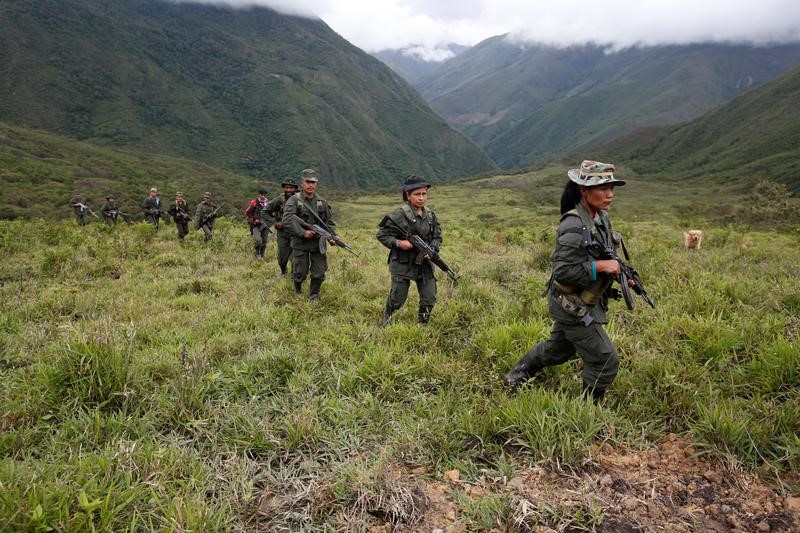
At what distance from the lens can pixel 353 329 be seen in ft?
18.5

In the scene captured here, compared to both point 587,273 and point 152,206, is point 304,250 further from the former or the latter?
point 152,206

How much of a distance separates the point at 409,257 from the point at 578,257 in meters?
2.76

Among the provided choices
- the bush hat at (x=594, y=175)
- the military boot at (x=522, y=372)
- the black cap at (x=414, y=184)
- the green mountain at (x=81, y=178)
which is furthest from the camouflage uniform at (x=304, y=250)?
the green mountain at (x=81, y=178)

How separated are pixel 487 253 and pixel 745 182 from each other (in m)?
110

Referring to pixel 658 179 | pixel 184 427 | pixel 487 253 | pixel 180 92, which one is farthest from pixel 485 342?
pixel 180 92

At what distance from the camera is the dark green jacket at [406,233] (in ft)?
18.8

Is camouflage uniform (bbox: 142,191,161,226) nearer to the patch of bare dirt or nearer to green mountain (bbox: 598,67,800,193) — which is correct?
the patch of bare dirt

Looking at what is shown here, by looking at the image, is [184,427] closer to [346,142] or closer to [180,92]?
[346,142]

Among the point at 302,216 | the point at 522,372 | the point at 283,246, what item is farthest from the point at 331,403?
the point at 283,246

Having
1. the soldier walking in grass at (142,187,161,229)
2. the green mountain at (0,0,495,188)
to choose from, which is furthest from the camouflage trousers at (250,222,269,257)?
the green mountain at (0,0,495,188)

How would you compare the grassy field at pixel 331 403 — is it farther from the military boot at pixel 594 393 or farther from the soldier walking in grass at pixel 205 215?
the soldier walking in grass at pixel 205 215

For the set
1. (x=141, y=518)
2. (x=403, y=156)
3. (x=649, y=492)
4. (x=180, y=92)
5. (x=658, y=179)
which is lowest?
(x=649, y=492)

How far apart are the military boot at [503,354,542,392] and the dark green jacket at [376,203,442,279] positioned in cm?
209

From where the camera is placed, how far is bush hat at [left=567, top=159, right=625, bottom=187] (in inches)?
134
